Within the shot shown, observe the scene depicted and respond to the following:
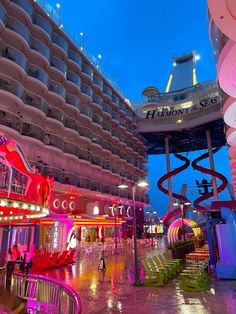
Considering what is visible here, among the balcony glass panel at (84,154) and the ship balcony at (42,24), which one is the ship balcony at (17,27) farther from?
the balcony glass panel at (84,154)

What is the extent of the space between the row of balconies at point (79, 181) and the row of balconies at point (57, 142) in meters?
2.70

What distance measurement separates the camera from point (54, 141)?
3081 cm

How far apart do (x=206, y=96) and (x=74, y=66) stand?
2677cm

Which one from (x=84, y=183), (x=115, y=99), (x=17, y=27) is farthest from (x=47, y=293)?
(x=115, y=99)

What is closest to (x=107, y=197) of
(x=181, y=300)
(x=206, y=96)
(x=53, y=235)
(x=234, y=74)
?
(x=53, y=235)

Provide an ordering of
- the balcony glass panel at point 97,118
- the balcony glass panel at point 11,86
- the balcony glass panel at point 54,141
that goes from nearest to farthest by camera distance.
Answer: the balcony glass panel at point 11,86 < the balcony glass panel at point 54,141 < the balcony glass panel at point 97,118

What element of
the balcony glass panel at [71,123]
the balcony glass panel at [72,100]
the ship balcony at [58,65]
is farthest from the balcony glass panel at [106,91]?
the ship balcony at [58,65]

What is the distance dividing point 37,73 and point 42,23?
21.5 ft

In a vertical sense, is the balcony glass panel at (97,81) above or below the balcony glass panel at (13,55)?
above

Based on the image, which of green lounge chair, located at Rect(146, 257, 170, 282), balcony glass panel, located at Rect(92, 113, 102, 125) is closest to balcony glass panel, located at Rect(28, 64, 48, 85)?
balcony glass panel, located at Rect(92, 113, 102, 125)

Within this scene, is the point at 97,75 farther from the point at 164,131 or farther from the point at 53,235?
the point at 53,235

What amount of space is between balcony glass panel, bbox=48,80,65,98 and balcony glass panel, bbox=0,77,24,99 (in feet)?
19.2

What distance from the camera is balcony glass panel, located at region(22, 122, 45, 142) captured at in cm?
2674

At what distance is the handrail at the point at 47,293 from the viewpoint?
5922mm
